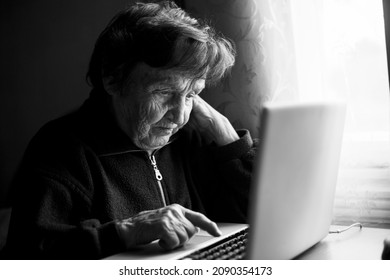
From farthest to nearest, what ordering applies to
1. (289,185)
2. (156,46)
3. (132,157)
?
(132,157) < (156,46) < (289,185)

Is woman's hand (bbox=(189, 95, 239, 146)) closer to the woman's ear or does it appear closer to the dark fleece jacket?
the dark fleece jacket

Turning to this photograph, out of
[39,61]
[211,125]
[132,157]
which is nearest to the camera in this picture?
[132,157]

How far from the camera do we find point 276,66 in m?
1.62

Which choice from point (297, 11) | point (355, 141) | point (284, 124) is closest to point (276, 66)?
point (297, 11)

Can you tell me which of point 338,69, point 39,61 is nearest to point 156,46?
point 338,69

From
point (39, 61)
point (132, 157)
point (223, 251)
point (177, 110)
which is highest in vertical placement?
point (39, 61)

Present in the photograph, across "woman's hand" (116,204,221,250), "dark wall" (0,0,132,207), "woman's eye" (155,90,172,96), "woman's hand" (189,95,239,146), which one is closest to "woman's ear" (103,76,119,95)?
"woman's eye" (155,90,172,96)

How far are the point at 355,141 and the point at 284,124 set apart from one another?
0.83m

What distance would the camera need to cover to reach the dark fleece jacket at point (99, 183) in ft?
3.67

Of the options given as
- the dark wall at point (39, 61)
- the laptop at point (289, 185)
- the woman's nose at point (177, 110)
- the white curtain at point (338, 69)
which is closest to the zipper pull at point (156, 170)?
the woman's nose at point (177, 110)

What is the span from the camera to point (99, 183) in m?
1.31

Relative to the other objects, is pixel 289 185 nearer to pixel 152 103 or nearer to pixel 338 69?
pixel 152 103

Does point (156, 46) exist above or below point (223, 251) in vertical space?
above

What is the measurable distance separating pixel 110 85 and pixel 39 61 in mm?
1162
